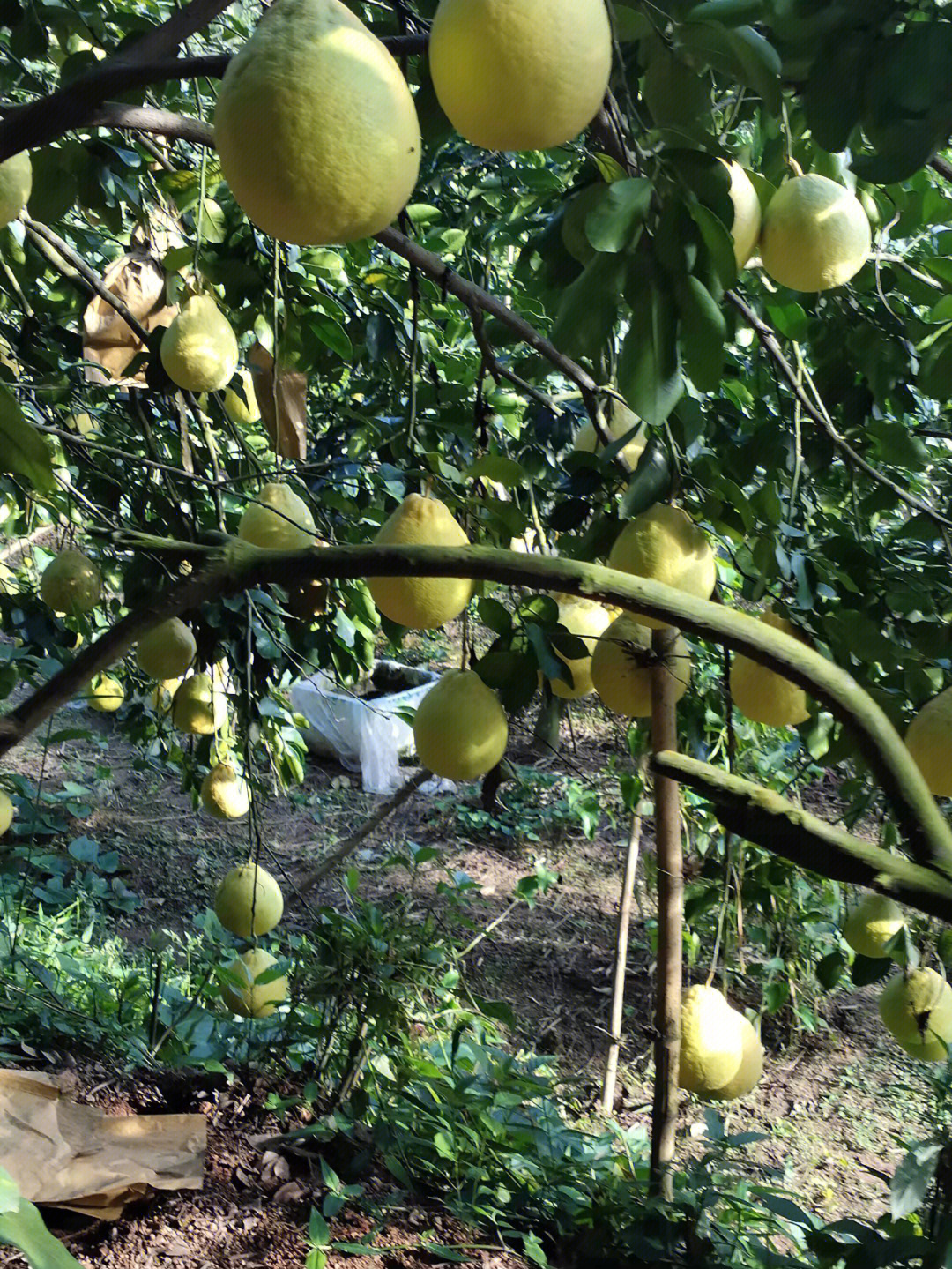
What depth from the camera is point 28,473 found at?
542 mm

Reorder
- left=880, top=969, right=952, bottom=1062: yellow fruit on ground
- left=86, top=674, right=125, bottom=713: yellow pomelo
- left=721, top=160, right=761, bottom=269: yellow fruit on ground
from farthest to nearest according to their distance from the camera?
left=86, top=674, right=125, bottom=713: yellow pomelo → left=880, top=969, right=952, bottom=1062: yellow fruit on ground → left=721, top=160, right=761, bottom=269: yellow fruit on ground

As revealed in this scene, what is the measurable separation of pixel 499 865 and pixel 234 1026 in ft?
8.22

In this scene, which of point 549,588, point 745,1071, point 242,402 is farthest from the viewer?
point 242,402

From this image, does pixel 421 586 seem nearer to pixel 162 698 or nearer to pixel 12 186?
pixel 12 186

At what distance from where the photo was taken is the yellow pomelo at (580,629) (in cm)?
126

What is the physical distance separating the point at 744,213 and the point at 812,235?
0.21 feet

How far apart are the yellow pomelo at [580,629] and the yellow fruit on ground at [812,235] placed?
1.46 ft

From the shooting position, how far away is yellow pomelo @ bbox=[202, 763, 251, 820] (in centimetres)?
219

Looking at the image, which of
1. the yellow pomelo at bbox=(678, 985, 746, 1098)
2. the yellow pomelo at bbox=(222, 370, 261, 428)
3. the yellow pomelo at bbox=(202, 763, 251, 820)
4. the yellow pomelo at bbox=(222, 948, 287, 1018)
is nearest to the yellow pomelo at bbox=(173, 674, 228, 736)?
the yellow pomelo at bbox=(202, 763, 251, 820)

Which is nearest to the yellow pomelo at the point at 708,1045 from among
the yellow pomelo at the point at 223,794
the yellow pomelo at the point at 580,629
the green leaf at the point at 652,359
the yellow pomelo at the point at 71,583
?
the yellow pomelo at the point at 580,629

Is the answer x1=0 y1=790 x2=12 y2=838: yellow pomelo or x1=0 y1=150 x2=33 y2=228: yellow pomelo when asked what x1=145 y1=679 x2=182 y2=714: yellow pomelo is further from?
x1=0 y1=150 x2=33 y2=228: yellow pomelo

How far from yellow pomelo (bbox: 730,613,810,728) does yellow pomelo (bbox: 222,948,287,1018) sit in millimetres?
1088

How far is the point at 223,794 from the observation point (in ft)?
7.20

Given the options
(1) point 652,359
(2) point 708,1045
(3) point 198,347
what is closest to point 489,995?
(2) point 708,1045
